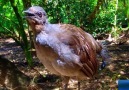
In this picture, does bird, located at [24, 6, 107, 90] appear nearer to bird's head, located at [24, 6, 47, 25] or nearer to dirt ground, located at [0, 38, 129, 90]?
bird's head, located at [24, 6, 47, 25]

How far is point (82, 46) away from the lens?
238 centimetres

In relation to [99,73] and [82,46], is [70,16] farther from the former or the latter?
[82,46]

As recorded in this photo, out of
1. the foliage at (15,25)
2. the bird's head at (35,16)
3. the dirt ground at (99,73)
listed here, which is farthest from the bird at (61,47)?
the foliage at (15,25)

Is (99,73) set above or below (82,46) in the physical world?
below

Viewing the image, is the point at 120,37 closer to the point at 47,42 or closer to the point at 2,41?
the point at 2,41

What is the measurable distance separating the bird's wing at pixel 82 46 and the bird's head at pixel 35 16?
8.1 inches

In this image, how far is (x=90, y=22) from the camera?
6.84 metres

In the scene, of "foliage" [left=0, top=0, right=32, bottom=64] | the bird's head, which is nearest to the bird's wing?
the bird's head

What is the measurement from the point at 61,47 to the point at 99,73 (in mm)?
3123

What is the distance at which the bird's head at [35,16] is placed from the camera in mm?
2080

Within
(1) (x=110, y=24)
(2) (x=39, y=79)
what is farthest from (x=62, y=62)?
(1) (x=110, y=24)

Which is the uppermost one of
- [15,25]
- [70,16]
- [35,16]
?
[35,16]

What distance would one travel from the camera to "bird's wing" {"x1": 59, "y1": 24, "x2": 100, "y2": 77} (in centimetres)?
231

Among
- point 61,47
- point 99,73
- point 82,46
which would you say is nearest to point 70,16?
point 99,73
